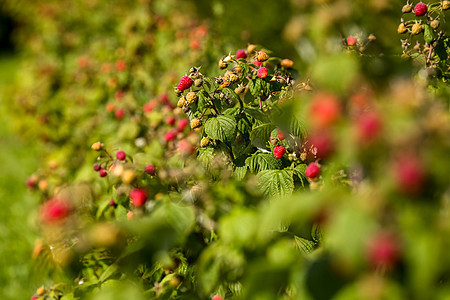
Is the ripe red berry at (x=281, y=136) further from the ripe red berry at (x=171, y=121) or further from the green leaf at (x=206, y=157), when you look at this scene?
the ripe red berry at (x=171, y=121)

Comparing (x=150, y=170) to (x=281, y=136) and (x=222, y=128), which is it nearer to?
(x=222, y=128)

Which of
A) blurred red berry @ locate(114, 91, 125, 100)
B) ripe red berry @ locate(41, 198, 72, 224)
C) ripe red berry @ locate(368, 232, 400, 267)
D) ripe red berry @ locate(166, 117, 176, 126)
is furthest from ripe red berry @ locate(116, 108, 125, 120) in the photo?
ripe red berry @ locate(368, 232, 400, 267)

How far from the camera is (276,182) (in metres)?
1.42

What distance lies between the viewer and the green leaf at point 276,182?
4.60 ft

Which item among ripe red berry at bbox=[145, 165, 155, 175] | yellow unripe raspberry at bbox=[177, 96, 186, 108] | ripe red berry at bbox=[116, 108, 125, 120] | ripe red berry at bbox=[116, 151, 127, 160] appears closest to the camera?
yellow unripe raspberry at bbox=[177, 96, 186, 108]

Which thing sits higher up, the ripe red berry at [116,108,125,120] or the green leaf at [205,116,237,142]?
the green leaf at [205,116,237,142]

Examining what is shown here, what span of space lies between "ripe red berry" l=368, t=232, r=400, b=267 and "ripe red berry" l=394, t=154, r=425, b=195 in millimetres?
77

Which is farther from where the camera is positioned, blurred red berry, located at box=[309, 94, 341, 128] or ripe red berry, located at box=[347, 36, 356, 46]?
ripe red berry, located at box=[347, 36, 356, 46]

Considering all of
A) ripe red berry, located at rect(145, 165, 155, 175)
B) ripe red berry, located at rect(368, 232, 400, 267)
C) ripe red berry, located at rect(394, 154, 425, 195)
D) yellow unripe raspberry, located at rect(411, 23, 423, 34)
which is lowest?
ripe red berry, located at rect(145, 165, 155, 175)

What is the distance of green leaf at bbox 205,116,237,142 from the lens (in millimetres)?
1382

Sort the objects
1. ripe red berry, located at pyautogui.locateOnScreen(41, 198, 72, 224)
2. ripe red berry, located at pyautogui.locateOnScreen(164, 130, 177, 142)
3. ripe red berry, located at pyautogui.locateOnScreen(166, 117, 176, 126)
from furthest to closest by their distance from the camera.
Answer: ripe red berry, located at pyautogui.locateOnScreen(166, 117, 176, 126), ripe red berry, located at pyautogui.locateOnScreen(164, 130, 177, 142), ripe red berry, located at pyautogui.locateOnScreen(41, 198, 72, 224)

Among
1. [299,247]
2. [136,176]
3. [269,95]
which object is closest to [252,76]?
[269,95]

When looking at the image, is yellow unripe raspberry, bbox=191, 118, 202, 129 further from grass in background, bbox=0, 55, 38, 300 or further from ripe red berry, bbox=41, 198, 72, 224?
grass in background, bbox=0, 55, 38, 300

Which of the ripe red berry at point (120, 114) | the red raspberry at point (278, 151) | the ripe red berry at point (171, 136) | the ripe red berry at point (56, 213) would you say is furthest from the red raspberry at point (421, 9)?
the ripe red berry at point (120, 114)
